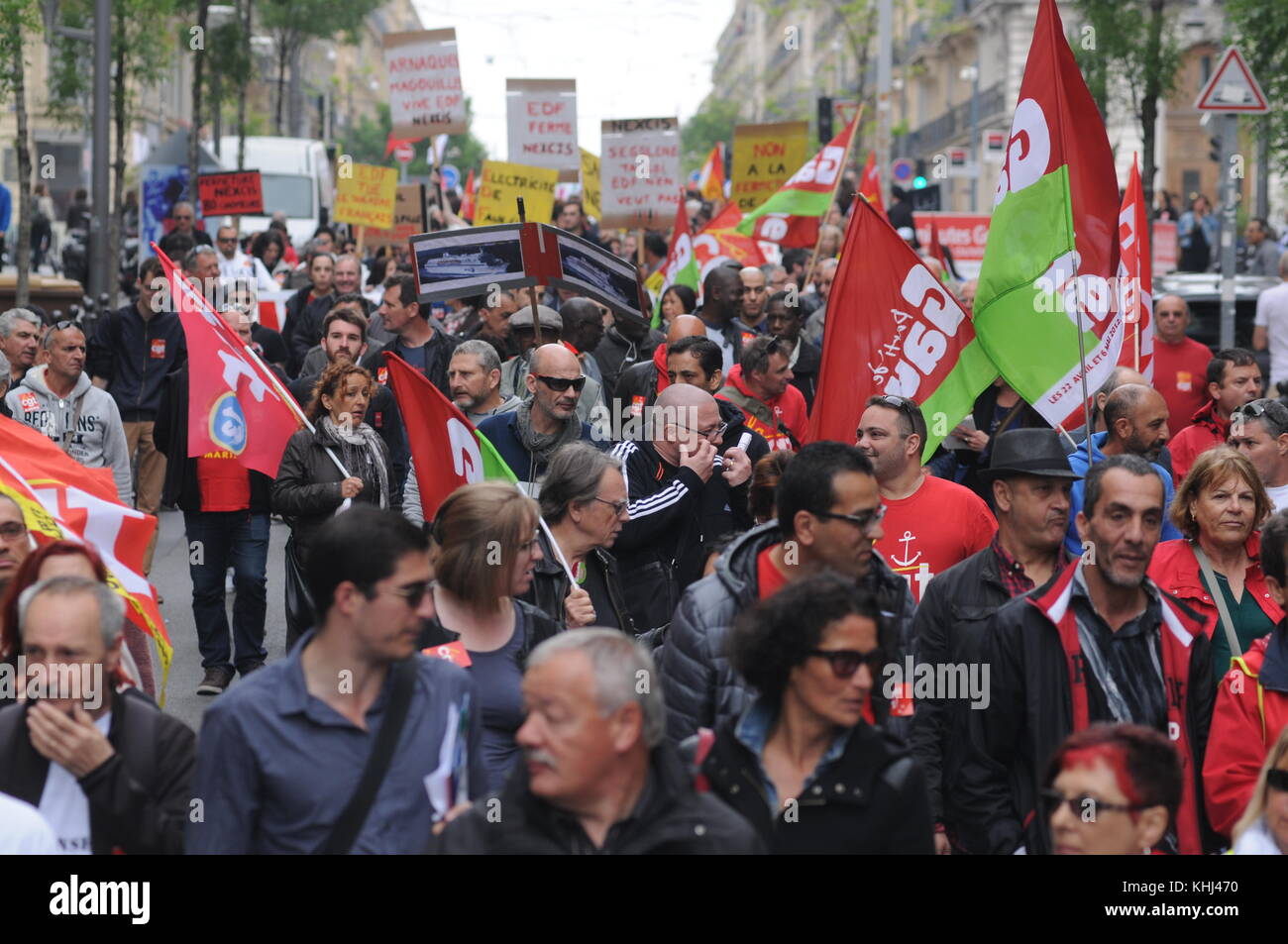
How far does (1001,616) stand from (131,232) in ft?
104

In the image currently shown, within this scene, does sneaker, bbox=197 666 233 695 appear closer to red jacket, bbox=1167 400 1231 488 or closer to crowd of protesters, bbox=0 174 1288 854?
crowd of protesters, bbox=0 174 1288 854

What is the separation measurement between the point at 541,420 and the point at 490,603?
3095 millimetres

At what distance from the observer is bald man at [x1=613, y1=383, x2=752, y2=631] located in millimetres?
6934

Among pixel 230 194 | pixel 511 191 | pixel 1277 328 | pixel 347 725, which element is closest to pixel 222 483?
pixel 347 725

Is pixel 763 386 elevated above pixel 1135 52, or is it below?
below

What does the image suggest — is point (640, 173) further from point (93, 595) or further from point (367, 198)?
point (93, 595)

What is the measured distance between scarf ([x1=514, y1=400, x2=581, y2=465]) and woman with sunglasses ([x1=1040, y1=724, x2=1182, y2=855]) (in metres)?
4.24

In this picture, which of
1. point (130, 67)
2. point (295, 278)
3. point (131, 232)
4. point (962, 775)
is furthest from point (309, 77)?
point (962, 775)

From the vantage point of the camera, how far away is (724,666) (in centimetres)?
464

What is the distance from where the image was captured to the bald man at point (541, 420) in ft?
25.7

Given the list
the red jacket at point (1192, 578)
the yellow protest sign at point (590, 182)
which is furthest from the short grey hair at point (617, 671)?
the yellow protest sign at point (590, 182)

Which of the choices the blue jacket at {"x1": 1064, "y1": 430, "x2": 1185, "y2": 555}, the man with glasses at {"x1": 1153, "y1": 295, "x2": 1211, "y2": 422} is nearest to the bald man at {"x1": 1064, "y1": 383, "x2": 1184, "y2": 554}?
the blue jacket at {"x1": 1064, "y1": 430, "x2": 1185, "y2": 555}

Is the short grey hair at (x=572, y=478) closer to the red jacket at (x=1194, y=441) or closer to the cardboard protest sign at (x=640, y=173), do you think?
the red jacket at (x=1194, y=441)

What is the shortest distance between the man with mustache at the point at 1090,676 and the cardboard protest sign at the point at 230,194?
52.8 ft
